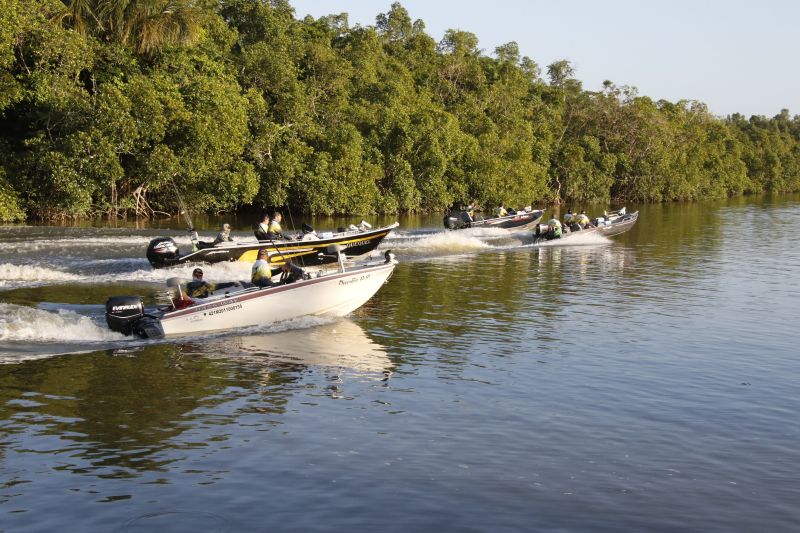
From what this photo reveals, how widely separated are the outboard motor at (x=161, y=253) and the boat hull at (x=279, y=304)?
8.49m

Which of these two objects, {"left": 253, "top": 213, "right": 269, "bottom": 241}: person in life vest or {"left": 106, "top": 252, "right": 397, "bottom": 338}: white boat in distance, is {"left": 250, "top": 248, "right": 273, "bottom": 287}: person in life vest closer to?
{"left": 106, "top": 252, "right": 397, "bottom": 338}: white boat in distance

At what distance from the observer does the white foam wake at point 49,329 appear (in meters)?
17.8

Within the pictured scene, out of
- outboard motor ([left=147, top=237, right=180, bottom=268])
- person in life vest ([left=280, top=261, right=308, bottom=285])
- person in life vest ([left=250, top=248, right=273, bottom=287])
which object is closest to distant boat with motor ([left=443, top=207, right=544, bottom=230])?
outboard motor ([left=147, top=237, right=180, bottom=268])

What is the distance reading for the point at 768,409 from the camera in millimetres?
13992

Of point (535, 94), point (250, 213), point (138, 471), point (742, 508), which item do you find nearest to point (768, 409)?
point (742, 508)

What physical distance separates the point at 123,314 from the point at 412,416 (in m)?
7.96

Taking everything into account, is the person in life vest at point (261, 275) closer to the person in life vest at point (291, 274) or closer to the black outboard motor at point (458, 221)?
the person in life vest at point (291, 274)

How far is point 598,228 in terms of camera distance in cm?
4528

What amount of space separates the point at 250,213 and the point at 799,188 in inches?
4896

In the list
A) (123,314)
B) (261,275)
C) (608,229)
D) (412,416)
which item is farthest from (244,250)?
(608,229)

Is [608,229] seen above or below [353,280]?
above

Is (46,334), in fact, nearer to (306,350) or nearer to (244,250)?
(306,350)

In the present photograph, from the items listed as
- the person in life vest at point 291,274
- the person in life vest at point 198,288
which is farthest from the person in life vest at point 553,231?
the person in life vest at point 198,288

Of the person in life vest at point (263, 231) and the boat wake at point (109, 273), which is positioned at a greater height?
the person in life vest at point (263, 231)
